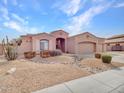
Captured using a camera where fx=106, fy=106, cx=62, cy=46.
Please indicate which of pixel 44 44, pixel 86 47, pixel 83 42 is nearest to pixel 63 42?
pixel 83 42

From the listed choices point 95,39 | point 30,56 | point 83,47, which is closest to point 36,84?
point 30,56

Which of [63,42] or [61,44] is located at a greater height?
[63,42]

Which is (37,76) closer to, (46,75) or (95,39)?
(46,75)

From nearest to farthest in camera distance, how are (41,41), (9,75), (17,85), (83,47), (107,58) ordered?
1. (17,85)
2. (9,75)
3. (107,58)
4. (41,41)
5. (83,47)

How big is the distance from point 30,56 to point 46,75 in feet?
29.7

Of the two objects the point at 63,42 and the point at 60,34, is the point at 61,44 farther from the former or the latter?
the point at 60,34

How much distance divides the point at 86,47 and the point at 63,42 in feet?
16.7

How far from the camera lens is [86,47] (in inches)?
882

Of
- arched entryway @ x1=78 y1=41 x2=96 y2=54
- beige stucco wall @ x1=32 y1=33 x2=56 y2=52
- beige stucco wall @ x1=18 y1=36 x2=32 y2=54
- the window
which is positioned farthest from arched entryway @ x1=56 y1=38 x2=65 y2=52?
beige stucco wall @ x1=18 y1=36 x2=32 y2=54

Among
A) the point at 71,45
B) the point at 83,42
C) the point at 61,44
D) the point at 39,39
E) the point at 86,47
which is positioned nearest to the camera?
the point at 39,39

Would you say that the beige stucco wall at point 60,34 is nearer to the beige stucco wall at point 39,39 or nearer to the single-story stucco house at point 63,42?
the single-story stucco house at point 63,42

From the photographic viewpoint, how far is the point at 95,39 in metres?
22.9

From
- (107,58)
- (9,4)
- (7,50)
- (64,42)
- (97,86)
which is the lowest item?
(97,86)

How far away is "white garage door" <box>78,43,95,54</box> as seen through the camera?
2141cm
